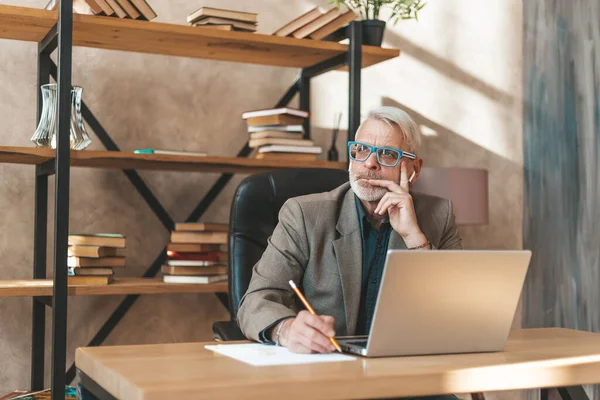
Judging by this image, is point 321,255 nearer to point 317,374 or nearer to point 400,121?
point 400,121

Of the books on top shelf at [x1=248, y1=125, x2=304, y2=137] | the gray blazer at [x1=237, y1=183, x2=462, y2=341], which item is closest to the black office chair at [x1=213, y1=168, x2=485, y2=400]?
the gray blazer at [x1=237, y1=183, x2=462, y2=341]

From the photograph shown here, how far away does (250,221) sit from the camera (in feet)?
7.69

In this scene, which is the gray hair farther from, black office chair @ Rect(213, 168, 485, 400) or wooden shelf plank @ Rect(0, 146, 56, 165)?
wooden shelf plank @ Rect(0, 146, 56, 165)

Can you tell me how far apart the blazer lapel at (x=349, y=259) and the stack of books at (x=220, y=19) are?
115 cm

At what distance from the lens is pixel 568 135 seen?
143 inches

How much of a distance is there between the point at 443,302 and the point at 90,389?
66 cm

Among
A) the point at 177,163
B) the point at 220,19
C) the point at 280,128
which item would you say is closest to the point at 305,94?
the point at 280,128

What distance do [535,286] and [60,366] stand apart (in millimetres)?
2230

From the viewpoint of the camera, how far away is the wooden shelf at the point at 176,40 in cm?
275

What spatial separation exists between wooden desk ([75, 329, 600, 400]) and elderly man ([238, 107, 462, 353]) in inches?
18.2

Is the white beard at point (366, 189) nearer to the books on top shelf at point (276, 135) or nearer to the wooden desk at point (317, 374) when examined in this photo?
the wooden desk at point (317, 374)

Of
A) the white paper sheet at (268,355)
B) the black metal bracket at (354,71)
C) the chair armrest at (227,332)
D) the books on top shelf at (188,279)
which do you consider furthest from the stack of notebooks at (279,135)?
the white paper sheet at (268,355)

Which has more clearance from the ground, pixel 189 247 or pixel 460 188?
pixel 460 188

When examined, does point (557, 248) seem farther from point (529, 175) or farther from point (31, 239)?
point (31, 239)
